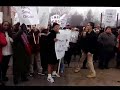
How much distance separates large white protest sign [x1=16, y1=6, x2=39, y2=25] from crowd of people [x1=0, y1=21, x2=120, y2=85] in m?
0.20

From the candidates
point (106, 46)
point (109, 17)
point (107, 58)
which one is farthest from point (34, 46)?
point (107, 58)

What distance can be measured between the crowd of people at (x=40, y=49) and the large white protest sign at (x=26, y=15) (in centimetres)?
20

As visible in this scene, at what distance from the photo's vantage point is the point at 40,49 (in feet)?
32.3

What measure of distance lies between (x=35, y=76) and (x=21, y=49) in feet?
4.54

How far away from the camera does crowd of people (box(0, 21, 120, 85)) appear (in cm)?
852

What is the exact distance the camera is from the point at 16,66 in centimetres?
859

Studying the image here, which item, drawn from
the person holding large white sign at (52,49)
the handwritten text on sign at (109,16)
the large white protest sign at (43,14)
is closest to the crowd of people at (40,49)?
the person holding large white sign at (52,49)

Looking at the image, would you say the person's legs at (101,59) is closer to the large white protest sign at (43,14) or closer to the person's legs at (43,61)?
the person's legs at (43,61)

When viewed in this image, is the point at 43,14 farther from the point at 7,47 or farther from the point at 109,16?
the point at 109,16

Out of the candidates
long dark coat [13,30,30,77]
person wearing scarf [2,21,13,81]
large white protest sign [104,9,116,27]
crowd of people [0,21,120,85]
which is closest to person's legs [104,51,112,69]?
crowd of people [0,21,120,85]
